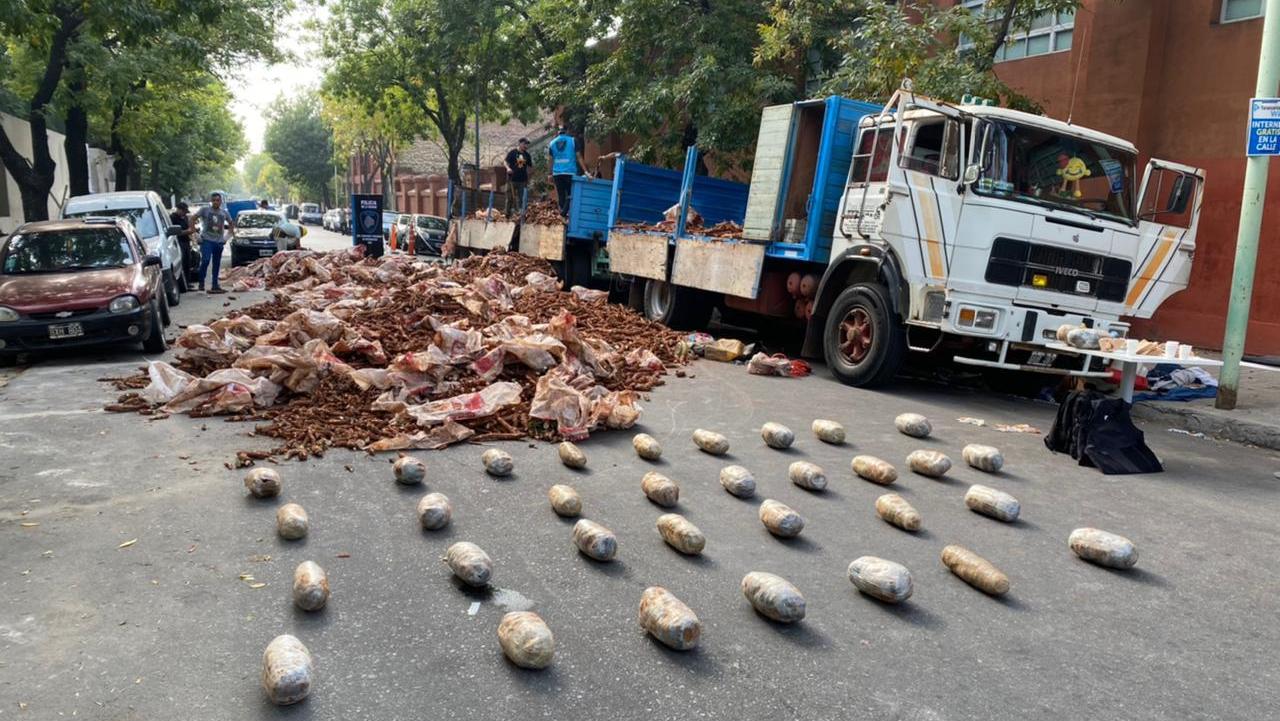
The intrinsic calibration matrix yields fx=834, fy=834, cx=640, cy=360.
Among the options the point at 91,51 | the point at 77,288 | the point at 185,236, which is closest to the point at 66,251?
the point at 77,288

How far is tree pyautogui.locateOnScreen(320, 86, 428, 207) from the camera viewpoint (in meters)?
38.6

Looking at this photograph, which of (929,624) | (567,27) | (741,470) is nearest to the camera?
(929,624)

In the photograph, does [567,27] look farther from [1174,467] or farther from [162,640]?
[162,640]

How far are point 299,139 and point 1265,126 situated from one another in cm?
8209

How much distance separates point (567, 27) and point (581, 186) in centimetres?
681

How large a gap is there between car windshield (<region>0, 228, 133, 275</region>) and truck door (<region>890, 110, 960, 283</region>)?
9.15m

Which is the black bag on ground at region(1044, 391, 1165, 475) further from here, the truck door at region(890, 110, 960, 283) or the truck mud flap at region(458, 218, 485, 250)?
the truck mud flap at region(458, 218, 485, 250)

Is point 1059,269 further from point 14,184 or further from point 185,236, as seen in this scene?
point 14,184

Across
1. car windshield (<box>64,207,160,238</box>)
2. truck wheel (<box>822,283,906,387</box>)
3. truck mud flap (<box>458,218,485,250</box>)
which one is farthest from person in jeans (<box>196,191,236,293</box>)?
truck wheel (<box>822,283,906,387</box>)

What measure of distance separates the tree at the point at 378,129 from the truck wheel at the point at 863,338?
1217 inches

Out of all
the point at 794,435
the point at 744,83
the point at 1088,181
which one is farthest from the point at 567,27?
the point at 794,435

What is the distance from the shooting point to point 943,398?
344 inches

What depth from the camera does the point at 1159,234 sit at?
825 centimetres

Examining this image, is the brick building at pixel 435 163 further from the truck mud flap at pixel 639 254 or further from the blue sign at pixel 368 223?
the truck mud flap at pixel 639 254
